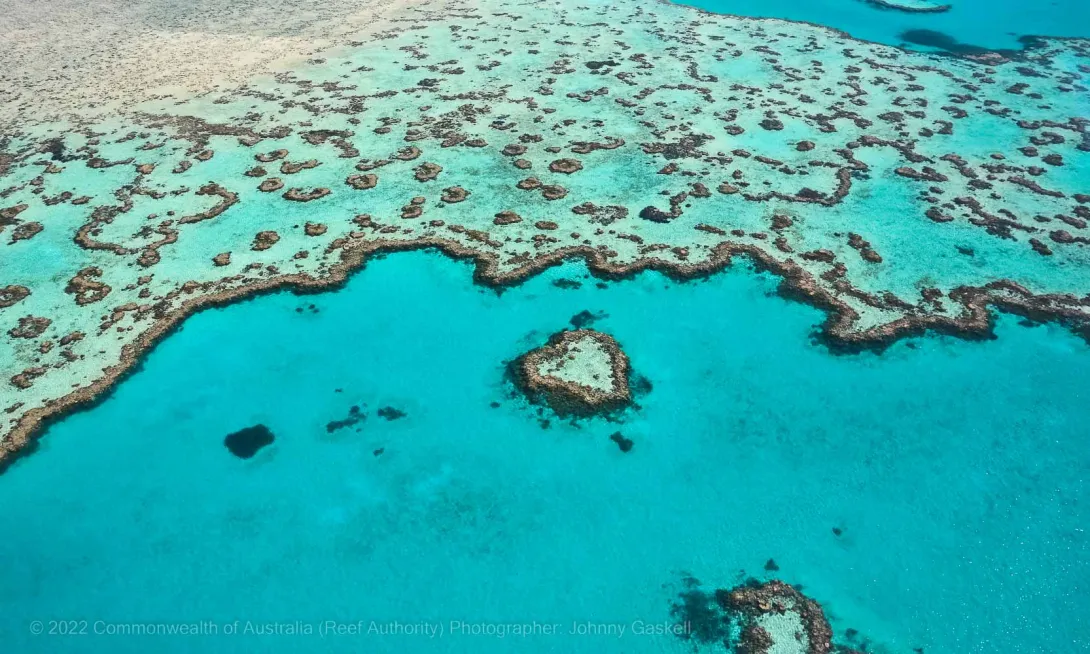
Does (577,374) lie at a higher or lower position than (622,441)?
higher

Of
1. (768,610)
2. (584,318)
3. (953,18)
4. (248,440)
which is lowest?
(768,610)

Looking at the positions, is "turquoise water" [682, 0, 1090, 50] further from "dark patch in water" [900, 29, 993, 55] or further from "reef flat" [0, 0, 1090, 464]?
"reef flat" [0, 0, 1090, 464]

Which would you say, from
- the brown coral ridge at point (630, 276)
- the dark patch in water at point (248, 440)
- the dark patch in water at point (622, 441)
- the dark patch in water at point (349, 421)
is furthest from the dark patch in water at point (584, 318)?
the dark patch in water at point (248, 440)

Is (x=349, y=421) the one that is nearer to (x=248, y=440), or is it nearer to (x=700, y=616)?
(x=248, y=440)

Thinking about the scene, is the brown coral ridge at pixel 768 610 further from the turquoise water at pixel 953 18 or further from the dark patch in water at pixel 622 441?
the turquoise water at pixel 953 18

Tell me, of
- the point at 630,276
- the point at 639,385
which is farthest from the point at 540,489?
the point at 630,276

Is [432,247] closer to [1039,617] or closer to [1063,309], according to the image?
[1039,617]

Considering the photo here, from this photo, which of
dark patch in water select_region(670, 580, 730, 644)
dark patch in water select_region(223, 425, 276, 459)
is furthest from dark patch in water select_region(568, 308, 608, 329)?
dark patch in water select_region(223, 425, 276, 459)

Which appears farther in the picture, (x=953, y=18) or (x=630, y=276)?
(x=953, y=18)
